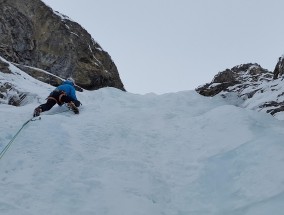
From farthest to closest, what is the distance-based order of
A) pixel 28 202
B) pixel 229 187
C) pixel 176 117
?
pixel 176 117
pixel 229 187
pixel 28 202

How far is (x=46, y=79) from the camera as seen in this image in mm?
15445

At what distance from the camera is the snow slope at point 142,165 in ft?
16.1


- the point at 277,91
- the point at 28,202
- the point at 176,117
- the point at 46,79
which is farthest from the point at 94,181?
the point at 46,79

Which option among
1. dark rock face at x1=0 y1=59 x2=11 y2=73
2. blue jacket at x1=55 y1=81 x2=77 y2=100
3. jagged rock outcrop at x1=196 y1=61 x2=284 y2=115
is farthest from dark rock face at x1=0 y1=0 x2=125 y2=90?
blue jacket at x1=55 y1=81 x2=77 y2=100

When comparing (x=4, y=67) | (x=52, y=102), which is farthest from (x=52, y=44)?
(x=52, y=102)

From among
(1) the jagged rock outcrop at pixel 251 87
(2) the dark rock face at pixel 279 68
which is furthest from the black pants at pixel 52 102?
(2) the dark rock face at pixel 279 68

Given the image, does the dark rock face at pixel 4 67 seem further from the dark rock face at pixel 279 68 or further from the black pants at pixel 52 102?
the dark rock face at pixel 279 68

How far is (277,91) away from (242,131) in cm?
371

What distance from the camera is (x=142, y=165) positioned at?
6.26 meters

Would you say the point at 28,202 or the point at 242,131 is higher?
the point at 242,131

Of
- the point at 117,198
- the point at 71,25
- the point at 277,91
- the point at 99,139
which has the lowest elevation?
the point at 117,198

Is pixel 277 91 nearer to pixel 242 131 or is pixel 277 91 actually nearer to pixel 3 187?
pixel 242 131

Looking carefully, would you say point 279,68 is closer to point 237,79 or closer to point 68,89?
point 237,79

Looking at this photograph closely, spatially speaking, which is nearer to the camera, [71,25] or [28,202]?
[28,202]
